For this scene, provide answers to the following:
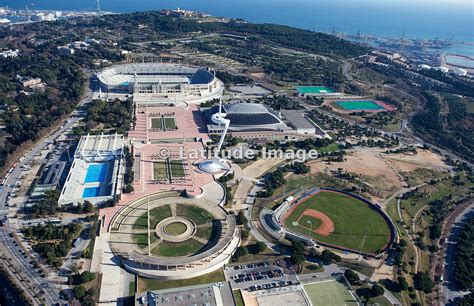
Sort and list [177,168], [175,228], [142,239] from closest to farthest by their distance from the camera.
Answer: [142,239] → [175,228] → [177,168]

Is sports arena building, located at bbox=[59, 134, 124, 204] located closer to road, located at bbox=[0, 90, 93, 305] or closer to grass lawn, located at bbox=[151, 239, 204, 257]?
road, located at bbox=[0, 90, 93, 305]

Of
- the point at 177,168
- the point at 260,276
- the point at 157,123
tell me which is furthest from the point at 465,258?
the point at 157,123

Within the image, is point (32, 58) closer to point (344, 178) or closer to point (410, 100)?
point (344, 178)

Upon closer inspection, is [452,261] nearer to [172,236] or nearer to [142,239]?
[172,236]

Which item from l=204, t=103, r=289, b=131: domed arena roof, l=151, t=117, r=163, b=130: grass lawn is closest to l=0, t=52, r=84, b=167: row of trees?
l=151, t=117, r=163, b=130: grass lawn

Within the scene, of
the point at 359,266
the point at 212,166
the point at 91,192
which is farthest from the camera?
the point at 212,166
